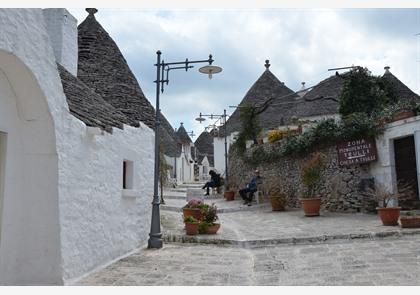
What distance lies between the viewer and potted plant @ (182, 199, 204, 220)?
10393mm

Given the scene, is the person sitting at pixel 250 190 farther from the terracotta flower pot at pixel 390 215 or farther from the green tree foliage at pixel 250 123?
the terracotta flower pot at pixel 390 215

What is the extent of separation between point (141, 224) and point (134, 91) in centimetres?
359

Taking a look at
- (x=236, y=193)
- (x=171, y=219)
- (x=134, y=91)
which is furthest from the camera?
(x=236, y=193)

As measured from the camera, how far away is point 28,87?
5.11 m

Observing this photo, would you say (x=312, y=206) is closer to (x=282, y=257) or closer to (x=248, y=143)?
(x=282, y=257)

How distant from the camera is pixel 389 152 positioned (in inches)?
461

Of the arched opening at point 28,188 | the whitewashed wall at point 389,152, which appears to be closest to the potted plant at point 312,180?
the whitewashed wall at point 389,152

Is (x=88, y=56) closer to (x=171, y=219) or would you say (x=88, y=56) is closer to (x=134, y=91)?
(x=134, y=91)

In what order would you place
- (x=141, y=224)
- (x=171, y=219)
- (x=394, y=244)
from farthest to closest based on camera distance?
(x=171, y=219), (x=141, y=224), (x=394, y=244)

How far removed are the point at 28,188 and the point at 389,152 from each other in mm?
10018

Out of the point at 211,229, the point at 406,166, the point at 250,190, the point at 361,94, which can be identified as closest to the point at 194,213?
the point at 211,229

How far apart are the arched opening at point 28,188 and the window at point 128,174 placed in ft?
10.3

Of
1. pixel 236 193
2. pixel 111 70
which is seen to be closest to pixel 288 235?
pixel 111 70

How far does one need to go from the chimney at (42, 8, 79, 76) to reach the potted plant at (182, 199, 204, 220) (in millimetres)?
4536
